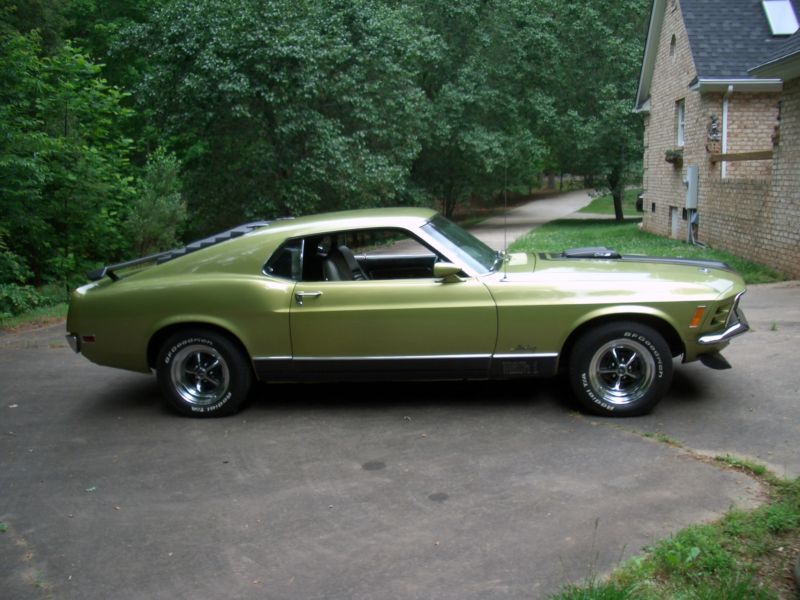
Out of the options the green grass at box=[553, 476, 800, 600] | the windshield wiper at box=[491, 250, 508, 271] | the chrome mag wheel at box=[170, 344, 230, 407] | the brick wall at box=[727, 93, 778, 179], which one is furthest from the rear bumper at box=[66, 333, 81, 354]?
the brick wall at box=[727, 93, 778, 179]

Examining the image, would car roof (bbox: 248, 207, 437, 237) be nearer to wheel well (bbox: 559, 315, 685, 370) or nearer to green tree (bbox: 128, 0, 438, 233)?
wheel well (bbox: 559, 315, 685, 370)

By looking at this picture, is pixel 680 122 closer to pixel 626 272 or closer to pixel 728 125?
pixel 728 125

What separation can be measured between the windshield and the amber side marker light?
58.5 inches

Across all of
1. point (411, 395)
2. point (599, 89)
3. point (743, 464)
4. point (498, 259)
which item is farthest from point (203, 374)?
point (599, 89)

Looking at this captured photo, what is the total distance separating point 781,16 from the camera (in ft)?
A: 61.2

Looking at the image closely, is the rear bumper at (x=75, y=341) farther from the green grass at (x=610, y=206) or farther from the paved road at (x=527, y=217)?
the green grass at (x=610, y=206)

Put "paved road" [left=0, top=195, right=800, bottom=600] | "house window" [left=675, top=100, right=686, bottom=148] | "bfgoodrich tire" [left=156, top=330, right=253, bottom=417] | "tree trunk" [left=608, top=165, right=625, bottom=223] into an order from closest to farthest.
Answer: "paved road" [left=0, top=195, right=800, bottom=600]
"bfgoodrich tire" [left=156, top=330, right=253, bottom=417]
"house window" [left=675, top=100, right=686, bottom=148]
"tree trunk" [left=608, top=165, right=625, bottom=223]

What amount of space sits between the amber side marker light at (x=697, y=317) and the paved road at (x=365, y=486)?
67 centimetres

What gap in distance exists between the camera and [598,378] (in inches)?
223


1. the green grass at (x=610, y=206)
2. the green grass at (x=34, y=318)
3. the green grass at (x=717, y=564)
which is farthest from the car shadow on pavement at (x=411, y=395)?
the green grass at (x=610, y=206)

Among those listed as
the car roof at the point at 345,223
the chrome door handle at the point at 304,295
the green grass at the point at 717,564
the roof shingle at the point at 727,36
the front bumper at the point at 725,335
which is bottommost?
the green grass at the point at 717,564

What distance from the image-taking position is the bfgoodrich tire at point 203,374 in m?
5.98

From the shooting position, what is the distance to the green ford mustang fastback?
18.4 ft

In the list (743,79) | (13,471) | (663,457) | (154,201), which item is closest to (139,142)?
(154,201)
